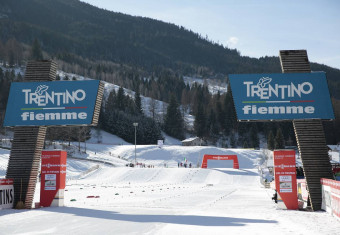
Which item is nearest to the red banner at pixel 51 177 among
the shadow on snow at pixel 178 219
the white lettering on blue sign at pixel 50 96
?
the white lettering on blue sign at pixel 50 96

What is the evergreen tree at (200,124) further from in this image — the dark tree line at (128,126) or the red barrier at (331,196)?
the red barrier at (331,196)

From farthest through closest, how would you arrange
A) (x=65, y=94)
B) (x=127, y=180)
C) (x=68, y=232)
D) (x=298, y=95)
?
1. (x=127, y=180)
2. (x=65, y=94)
3. (x=298, y=95)
4. (x=68, y=232)

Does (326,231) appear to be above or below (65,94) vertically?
below

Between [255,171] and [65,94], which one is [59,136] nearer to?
[255,171]

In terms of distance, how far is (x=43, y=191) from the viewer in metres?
17.6

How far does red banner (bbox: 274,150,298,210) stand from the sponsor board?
441 inches

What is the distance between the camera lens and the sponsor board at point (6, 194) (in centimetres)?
1638

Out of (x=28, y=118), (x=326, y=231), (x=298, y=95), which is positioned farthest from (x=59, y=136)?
(x=326, y=231)

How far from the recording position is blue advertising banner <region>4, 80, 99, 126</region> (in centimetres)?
1772

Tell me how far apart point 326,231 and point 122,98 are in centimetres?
11462

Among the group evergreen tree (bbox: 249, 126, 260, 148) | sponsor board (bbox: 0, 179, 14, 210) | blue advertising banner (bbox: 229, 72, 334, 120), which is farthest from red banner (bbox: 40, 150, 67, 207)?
evergreen tree (bbox: 249, 126, 260, 148)

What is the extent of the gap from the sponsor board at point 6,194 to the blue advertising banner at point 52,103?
8.96 ft

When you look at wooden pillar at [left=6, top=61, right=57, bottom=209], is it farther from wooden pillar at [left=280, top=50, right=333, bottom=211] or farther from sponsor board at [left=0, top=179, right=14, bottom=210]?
wooden pillar at [left=280, top=50, right=333, bottom=211]

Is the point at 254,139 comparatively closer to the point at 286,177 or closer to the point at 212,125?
the point at 212,125
